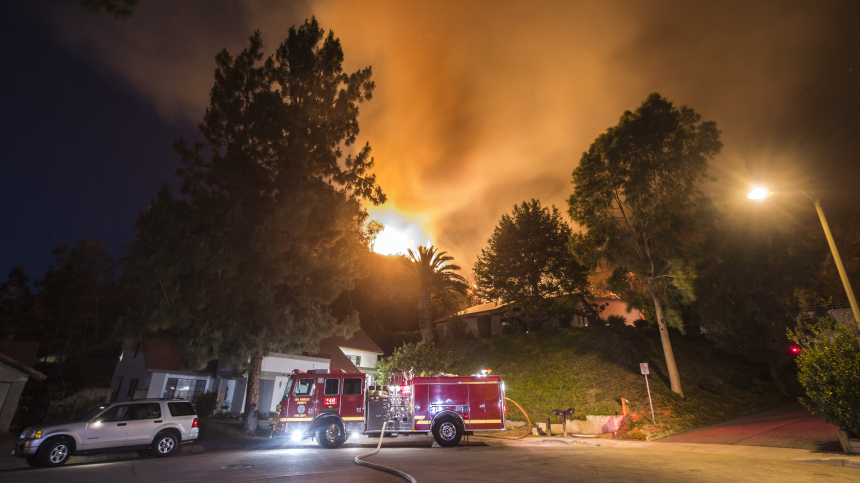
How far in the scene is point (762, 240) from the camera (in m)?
28.3

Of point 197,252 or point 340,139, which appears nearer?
point 197,252

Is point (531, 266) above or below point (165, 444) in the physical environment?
above

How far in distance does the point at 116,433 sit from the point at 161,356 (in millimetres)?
18004

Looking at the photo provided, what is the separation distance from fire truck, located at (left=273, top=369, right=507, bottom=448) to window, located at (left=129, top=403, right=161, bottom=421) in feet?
13.5

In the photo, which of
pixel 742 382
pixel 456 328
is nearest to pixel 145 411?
pixel 456 328

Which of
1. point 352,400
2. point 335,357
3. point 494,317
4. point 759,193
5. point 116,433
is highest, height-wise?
point 494,317

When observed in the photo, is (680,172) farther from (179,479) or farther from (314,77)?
(179,479)

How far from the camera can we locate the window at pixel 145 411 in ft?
Result: 44.6

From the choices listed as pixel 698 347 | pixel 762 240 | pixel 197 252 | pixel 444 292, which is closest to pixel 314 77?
pixel 197 252

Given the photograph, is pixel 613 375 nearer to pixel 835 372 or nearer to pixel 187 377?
pixel 835 372

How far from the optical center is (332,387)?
51.3ft

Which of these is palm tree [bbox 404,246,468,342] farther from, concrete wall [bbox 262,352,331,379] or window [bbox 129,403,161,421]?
window [bbox 129,403,161,421]

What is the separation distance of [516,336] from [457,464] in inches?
979

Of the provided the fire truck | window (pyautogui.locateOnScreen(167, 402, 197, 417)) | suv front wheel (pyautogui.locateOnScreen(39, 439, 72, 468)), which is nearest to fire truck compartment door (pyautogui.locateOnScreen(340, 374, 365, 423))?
the fire truck
